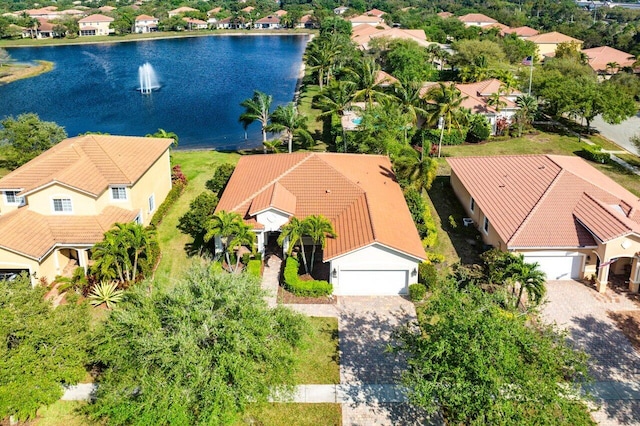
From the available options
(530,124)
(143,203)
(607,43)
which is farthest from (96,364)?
(607,43)

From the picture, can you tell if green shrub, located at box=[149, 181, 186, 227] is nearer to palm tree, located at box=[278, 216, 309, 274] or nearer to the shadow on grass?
palm tree, located at box=[278, 216, 309, 274]

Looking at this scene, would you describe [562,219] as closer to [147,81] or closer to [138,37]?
[147,81]

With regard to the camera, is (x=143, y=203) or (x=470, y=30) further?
(x=470, y=30)

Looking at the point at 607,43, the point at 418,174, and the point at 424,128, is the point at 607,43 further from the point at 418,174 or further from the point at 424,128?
the point at 418,174

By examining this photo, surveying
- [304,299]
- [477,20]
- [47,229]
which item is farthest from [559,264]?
[477,20]

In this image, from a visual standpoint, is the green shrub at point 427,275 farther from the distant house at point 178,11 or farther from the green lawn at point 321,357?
the distant house at point 178,11

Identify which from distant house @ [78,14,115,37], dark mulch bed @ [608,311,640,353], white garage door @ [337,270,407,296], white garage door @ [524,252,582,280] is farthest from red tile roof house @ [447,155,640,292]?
distant house @ [78,14,115,37]

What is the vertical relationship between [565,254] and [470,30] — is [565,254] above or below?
below
